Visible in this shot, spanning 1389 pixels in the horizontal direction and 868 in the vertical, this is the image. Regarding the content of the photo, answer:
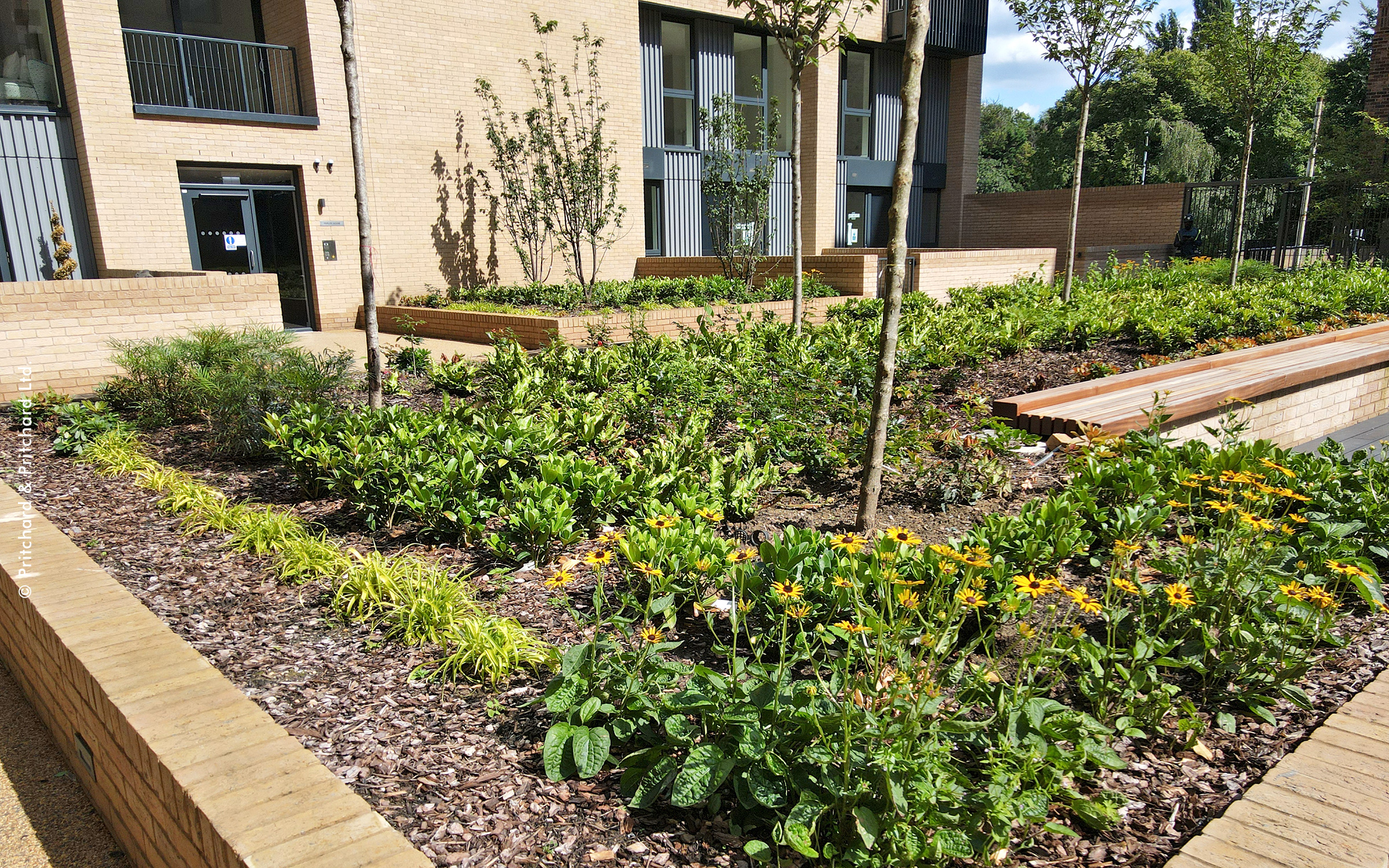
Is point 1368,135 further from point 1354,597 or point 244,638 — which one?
point 244,638

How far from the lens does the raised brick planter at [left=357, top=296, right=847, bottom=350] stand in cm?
1055

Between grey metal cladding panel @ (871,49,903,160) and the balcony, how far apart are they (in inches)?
578

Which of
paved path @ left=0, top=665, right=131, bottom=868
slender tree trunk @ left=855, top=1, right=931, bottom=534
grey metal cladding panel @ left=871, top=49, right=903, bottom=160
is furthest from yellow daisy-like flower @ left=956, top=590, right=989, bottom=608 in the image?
grey metal cladding panel @ left=871, top=49, right=903, bottom=160

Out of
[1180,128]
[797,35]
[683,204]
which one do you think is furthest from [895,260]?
[1180,128]

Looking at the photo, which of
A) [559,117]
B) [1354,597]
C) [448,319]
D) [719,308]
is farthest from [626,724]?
[559,117]

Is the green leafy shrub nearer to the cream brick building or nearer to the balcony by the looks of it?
the cream brick building

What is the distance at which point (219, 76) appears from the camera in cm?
1388

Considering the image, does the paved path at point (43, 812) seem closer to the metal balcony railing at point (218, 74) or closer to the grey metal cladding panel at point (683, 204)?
the metal balcony railing at point (218, 74)

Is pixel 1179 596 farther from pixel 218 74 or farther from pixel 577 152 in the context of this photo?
pixel 218 74

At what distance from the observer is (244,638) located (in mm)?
3496

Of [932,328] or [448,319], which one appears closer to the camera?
[932,328]

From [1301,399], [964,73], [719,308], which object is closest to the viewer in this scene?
[1301,399]

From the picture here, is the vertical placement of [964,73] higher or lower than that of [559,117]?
higher

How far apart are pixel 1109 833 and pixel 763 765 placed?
3.20 ft
